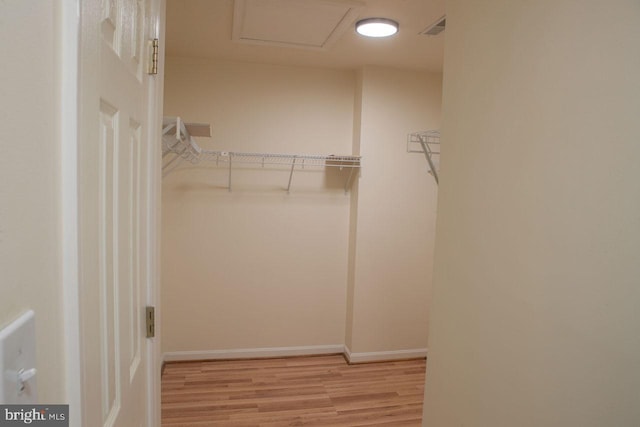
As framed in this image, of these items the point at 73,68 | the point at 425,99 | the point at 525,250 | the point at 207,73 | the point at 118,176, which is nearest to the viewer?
the point at 73,68

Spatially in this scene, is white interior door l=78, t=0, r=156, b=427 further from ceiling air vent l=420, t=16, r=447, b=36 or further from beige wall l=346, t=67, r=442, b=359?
beige wall l=346, t=67, r=442, b=359

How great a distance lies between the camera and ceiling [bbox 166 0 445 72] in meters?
2.19

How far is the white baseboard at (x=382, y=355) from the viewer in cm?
349

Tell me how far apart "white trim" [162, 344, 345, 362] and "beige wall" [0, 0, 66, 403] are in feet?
10.0

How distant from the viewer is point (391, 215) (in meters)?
3.50

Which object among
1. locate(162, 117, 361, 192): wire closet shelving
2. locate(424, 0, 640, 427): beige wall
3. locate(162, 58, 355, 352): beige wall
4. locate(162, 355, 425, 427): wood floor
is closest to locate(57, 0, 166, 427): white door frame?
locate(424, 0, 640, 427): beige wall

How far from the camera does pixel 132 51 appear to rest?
94 cm

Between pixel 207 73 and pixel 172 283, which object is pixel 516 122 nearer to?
pixel 207 73

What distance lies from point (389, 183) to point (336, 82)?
1.02 meters

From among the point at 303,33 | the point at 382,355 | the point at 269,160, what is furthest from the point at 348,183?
the point at 382,355

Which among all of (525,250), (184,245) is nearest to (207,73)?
(184,245)

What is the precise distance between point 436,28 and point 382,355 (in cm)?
270

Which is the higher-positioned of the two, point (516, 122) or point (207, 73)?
point (207, 73)

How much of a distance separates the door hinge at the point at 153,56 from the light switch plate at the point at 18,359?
848 millimetres
